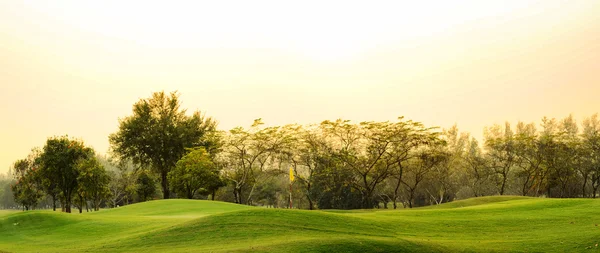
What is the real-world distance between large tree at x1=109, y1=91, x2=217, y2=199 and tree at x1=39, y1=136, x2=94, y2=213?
15.7m

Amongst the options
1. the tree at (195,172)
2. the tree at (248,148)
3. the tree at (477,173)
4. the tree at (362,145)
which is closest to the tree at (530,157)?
the tree at (477,173)

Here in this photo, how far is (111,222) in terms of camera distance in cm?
3084

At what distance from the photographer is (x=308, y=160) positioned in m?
68.9

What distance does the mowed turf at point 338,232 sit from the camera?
1892 cm

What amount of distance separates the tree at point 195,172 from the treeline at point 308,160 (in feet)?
0.50

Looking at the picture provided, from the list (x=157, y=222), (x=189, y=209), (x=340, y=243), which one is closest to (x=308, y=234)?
(x=340, y=243)

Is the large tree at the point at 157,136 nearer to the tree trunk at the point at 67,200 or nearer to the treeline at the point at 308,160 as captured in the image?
the treeline at the point at 308,160

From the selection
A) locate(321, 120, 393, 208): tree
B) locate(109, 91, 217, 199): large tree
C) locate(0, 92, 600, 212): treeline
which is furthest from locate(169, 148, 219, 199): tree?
locate(321, 120, 393, 208): tree

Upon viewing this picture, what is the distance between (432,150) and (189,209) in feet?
121

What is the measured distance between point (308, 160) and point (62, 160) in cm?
3314

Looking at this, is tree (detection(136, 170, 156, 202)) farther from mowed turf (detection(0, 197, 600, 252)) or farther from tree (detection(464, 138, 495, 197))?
tree (detection(464, 138, 495, 197))

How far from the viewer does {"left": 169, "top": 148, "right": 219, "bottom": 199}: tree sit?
201 ft

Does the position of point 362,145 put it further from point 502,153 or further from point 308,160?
point 502,153

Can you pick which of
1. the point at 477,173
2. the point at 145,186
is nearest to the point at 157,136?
the point at 145,186
